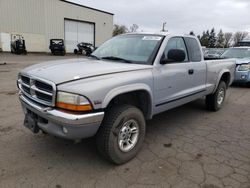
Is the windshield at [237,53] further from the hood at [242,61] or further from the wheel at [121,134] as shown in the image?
the wheel at [121,134]

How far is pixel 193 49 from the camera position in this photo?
468 centimetres

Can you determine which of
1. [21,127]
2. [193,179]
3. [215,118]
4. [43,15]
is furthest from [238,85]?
[43,15]

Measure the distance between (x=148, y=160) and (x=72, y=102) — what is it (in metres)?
1.46

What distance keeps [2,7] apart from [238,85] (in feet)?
90.2

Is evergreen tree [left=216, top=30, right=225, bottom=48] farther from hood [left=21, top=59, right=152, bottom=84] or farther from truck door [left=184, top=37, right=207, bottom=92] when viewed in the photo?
hood [left=21, top=59, right=152, bottom=84]

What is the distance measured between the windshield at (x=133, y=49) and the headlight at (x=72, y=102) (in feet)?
4.17

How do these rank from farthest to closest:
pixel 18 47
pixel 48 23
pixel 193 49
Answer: pixel 48 23 → pixel 18 47 → pixel 193 49

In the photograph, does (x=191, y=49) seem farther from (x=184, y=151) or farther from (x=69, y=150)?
(x=69, y=150)

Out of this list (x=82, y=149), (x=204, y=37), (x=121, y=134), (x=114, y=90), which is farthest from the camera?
(x=204, y=37)

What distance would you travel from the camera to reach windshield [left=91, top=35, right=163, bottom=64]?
363cm

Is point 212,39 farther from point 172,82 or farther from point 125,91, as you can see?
point 125,91

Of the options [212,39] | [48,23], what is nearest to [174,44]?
[48,23]

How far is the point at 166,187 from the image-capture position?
8.84ft

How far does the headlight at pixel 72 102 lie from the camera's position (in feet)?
8.32
